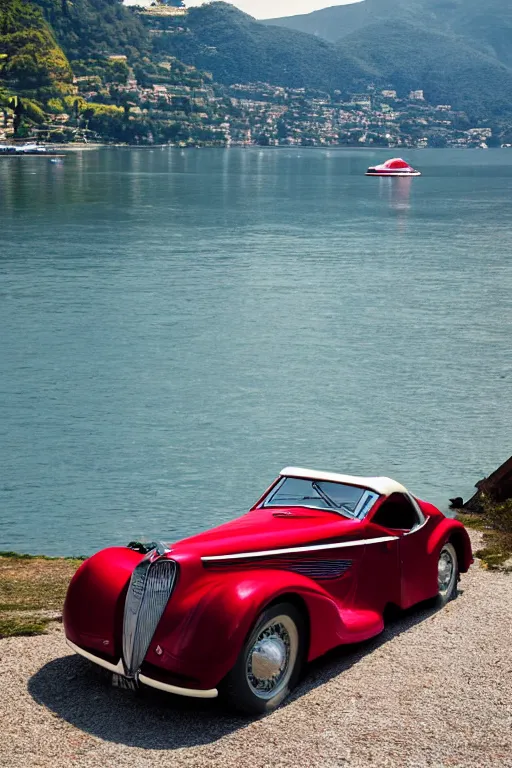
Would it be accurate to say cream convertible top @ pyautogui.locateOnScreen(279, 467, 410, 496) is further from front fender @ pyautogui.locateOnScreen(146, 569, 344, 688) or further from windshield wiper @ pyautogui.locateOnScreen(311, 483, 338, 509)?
front fender @ pyautogui.locateOnScreen(146, 569, 344, 688)

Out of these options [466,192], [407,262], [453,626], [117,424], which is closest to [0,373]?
[117,424]

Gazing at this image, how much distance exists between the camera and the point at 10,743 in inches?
326

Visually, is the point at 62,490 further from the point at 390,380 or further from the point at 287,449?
the point at 390,380

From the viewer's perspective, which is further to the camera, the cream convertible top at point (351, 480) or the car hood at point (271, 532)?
the cream convertible top at point (351, 480)

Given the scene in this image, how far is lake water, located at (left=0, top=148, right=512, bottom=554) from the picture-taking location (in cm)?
2306

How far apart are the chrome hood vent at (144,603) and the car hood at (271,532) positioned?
16 cm

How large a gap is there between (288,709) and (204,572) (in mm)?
1297

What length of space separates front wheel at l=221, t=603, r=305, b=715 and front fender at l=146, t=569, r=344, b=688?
0.38ft

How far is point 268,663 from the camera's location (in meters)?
8.98

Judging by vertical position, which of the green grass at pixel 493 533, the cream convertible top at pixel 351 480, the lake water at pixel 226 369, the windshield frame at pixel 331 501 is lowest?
the lake water at pixel 226 369

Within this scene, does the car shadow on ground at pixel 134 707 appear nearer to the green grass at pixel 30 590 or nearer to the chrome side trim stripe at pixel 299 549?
the chrome side trim stripe at pixel 299 549

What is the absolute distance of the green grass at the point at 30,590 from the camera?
10867 mm

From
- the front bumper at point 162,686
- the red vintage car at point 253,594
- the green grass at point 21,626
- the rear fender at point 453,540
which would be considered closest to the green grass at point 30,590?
the green grass at point 21,626

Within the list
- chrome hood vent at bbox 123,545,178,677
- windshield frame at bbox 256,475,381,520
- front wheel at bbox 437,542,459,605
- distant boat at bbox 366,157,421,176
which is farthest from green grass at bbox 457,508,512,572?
distant boat at bbox 366,157,421,176
